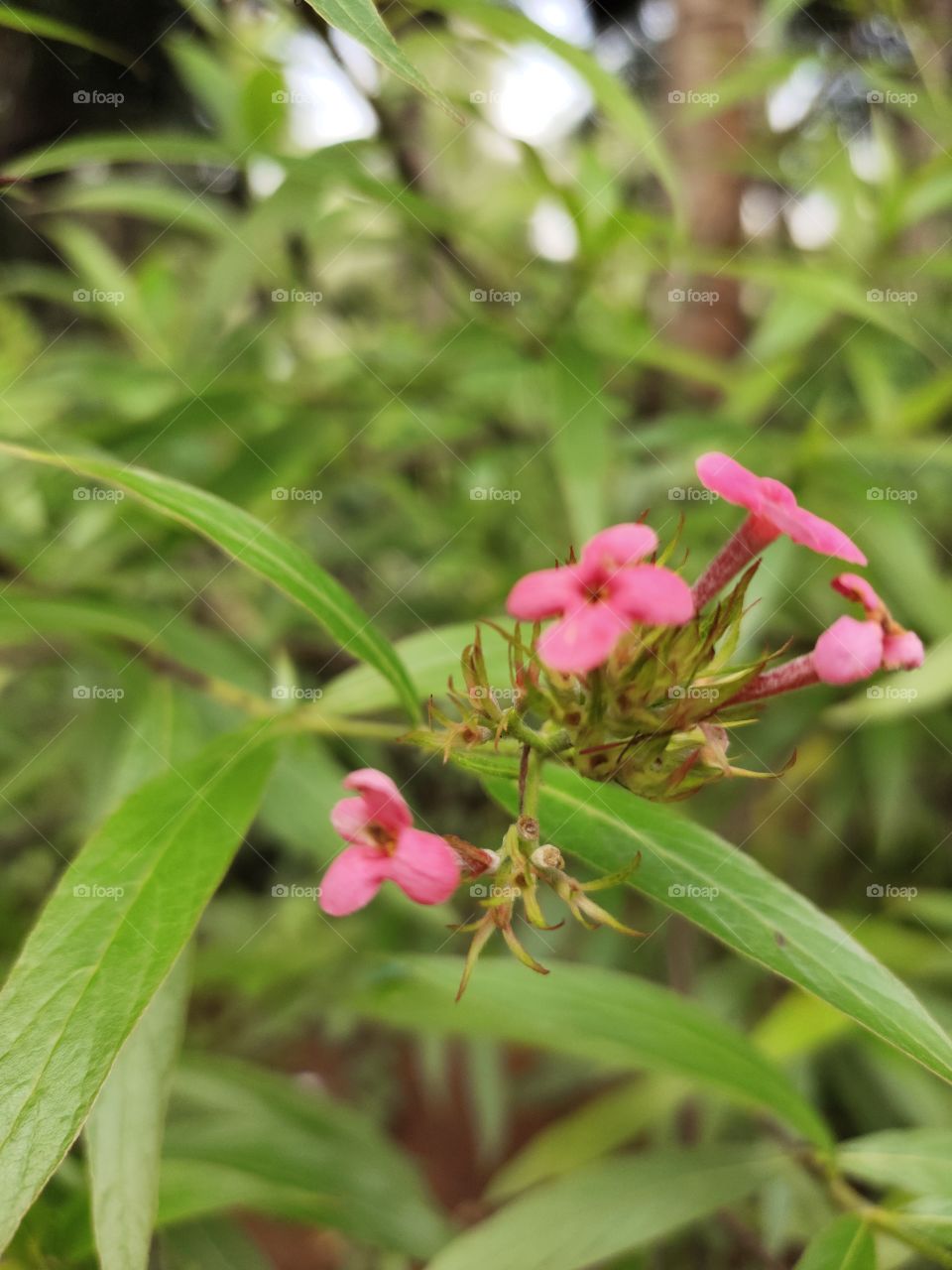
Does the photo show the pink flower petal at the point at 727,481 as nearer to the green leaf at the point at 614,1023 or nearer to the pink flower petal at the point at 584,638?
the pink flower petal at the point at 584,638

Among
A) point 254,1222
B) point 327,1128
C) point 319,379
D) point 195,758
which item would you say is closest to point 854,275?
point 319,379

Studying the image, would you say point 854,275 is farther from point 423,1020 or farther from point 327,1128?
point 327,1128

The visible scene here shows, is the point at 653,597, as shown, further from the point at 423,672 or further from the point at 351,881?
the point at 423,672

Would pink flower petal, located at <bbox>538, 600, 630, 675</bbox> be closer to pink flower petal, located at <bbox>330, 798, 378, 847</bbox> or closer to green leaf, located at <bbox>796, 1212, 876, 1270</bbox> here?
pink flower petal, located at <bbox>330, 798, 378, 847</bbox>

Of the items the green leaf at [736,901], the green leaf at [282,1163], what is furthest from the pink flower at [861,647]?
the green leaf at [282,1163]

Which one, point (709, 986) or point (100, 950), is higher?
point (100, 950)

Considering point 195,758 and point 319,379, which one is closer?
point 195,758

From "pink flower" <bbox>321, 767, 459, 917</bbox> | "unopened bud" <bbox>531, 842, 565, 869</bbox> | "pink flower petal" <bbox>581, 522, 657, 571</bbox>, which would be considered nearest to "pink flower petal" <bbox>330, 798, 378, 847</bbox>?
"pink flower" <bbox>321, 767, 459, 917</bbox>
